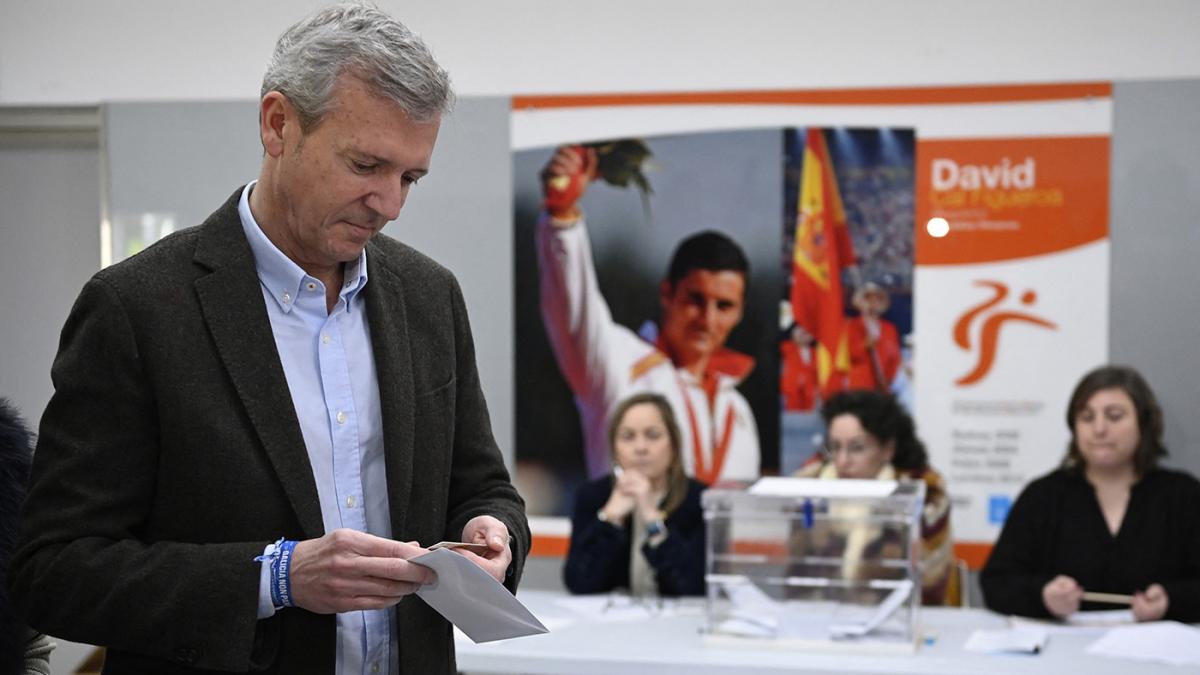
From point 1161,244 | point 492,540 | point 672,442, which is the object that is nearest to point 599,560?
point 672,442

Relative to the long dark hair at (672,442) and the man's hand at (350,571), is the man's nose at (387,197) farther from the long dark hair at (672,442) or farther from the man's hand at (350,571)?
the long dark hair at (672,442)

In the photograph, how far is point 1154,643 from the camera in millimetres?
3367

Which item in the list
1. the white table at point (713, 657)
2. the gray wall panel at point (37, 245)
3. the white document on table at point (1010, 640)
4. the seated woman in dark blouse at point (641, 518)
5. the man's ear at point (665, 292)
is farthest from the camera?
the gray wall panel at point (37, 245)

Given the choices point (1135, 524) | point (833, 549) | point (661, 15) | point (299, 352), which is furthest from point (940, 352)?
point (299, 352)

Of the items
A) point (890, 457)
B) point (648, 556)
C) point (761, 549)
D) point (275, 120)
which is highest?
point (275, 120)

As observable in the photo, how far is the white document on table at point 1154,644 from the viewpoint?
3.28m

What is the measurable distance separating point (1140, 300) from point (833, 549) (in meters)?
1.51

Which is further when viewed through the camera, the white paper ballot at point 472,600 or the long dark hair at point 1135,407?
the long dark hair at point 1135,407

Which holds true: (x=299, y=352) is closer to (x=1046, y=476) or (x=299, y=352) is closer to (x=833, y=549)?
(x=833, y=549)

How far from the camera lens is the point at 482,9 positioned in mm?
4859

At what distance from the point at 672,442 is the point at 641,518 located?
0.93 ft

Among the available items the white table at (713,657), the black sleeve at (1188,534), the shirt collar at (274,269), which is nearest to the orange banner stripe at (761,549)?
the white table at (713,657)

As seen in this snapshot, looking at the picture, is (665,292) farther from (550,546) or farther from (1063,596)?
(1063,596)

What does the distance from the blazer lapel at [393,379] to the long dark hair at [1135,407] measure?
3.05 meters
